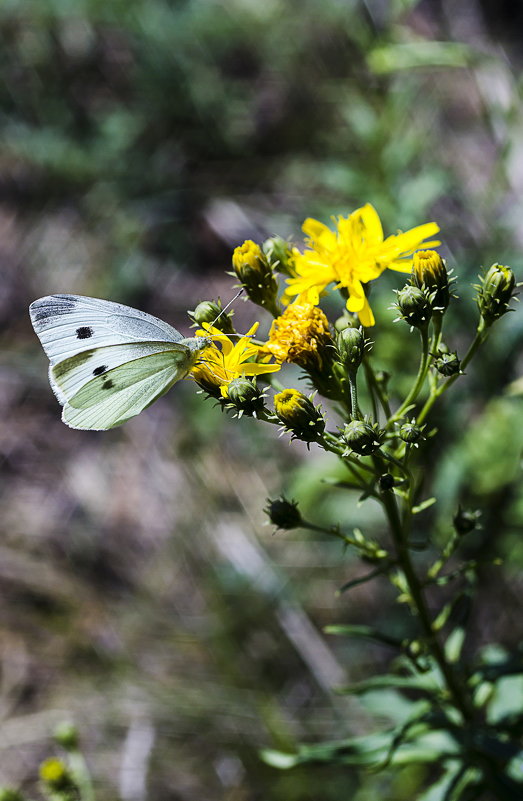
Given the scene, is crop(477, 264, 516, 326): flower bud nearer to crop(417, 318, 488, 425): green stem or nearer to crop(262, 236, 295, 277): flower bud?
crop(417, 318, 488, 425): green stem

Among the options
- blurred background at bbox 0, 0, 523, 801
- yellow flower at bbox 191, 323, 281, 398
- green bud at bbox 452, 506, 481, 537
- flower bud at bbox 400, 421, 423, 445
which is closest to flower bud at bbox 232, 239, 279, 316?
yellow flower at bbox 191, 323, 281, 398

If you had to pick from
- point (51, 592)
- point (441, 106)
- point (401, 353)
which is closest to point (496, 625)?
point (401, 353)

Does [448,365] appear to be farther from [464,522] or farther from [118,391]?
[118,391]

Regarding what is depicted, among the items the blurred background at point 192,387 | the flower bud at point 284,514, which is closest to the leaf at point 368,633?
the flower bud at point 284,514

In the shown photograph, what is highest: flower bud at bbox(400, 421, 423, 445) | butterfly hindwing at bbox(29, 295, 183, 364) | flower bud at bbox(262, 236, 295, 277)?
butterfly hindwing at bbox(29, 295, 183, 364)

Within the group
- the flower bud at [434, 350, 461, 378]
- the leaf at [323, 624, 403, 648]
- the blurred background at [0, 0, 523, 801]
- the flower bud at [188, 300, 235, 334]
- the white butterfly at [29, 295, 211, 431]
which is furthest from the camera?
the blurred background at [0, 0, 523, 801]

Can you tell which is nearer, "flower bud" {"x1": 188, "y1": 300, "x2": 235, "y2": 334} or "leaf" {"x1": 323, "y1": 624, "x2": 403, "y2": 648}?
"leaf" {"x1": 323, "y1": 624, "x2": 403, "y2": 648}

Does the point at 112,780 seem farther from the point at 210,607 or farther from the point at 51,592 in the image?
the point at 51,592
